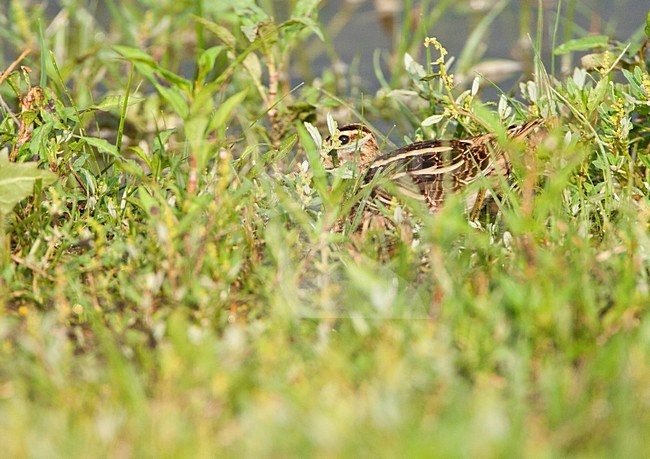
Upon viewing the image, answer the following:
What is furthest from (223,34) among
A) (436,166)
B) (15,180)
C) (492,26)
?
(492,26)

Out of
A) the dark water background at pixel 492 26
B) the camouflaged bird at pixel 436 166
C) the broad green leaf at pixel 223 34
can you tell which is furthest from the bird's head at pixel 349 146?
the dark water background at pixel 492 26

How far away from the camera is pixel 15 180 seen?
360 cm

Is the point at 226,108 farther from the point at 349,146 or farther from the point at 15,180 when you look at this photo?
the point at 349,146

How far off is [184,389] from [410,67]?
259 centimetres

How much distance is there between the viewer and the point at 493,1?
298 inches

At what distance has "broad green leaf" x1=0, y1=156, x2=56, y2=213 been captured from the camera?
3586 mm

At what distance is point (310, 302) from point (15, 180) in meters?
1.25

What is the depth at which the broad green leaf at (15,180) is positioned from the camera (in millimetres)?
3586

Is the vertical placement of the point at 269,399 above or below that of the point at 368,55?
above

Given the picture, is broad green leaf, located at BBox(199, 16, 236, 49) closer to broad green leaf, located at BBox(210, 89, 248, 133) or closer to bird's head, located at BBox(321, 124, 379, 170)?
bird's head, located at BBox(321, 124, 379, 170)

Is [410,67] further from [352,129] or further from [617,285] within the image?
[617,285]

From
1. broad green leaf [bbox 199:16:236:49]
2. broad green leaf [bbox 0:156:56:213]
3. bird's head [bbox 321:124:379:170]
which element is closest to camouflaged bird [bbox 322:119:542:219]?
bird's head [bbox 321:124:379:170]

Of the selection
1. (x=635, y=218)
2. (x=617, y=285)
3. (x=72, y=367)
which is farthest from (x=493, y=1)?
(x=72, y=367)

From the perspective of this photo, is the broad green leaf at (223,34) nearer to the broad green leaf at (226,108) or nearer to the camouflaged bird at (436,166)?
the camouflaged bird at (436,166)
